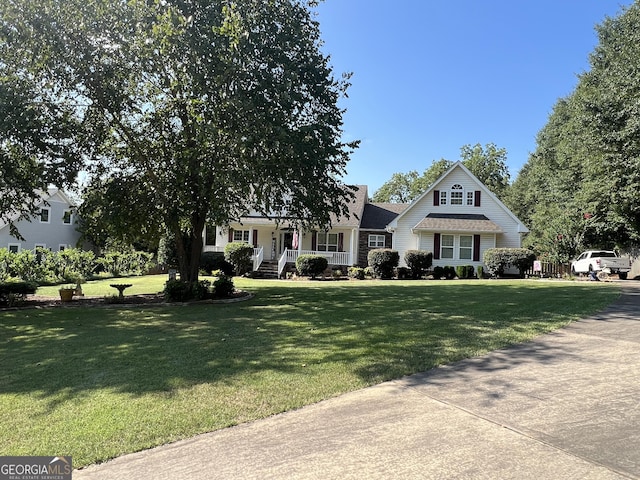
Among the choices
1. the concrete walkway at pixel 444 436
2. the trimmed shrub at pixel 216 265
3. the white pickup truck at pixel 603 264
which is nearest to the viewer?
the concrete walkway at pixel 444 436

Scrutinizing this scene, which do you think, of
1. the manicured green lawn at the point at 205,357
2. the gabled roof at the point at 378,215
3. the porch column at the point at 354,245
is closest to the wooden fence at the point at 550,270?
the gabled roof at the point at 378,215

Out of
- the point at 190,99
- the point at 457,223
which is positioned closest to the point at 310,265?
the point at 457,223

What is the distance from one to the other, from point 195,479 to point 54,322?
9246 mm

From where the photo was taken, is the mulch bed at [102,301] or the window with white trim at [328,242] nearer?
the mulch bed at [102,301]

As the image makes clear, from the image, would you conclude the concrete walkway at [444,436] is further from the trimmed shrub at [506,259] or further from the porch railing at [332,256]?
the porch railing at [332,256]

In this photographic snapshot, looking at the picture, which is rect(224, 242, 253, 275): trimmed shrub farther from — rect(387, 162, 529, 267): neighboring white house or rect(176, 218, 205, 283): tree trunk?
rect(176, 218, 205, 283): tree trunk

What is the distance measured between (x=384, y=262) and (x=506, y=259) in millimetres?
6772

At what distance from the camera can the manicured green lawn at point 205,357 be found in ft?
13.5

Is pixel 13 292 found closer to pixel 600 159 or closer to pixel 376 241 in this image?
pixel 376 241

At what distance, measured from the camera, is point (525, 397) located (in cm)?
451

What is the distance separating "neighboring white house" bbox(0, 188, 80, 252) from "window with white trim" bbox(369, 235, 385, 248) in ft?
75.1

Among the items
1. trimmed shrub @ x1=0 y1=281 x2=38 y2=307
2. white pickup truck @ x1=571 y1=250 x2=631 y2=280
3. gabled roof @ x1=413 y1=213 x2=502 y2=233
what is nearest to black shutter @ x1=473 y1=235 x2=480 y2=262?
gabled roof @ x1=413 y1=213 x2=502 y2=233

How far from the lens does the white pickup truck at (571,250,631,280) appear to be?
22531 millimetres

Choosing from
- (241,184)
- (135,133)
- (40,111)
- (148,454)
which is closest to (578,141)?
(241,184)
